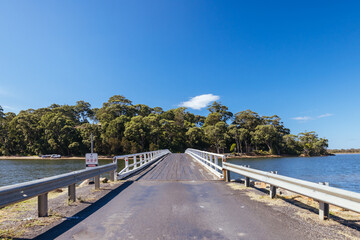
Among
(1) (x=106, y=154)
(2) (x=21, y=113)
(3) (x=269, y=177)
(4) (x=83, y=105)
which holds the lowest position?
(1) (x=106, y=154)

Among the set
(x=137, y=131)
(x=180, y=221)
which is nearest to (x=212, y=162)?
(x=180, y=221)

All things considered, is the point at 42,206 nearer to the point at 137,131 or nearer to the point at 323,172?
the point at 323,172

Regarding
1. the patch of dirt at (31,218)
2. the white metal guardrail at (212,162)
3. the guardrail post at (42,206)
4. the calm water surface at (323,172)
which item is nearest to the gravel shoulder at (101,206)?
the patch of dirt at (31,218)

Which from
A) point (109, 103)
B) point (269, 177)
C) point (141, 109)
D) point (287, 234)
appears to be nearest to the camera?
point (287, 234)

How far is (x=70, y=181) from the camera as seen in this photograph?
543 centimetres

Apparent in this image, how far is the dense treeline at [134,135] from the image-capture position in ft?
225

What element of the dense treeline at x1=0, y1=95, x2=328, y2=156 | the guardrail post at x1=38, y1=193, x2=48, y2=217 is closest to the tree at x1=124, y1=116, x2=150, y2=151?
the dense treeline at x1=0, y1=95, x2=328, y2=156

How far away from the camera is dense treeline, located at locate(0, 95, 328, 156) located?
6856cm

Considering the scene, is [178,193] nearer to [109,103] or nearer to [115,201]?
[115,201]

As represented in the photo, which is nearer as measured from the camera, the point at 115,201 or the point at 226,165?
the point at 115,201

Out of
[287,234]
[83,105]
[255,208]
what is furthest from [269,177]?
[83,105]

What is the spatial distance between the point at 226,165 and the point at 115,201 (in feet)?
17.0

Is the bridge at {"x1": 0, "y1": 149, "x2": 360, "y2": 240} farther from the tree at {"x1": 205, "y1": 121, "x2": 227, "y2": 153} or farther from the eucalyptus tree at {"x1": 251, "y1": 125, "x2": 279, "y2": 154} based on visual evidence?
the eucalyptus tree at {"x1": 251, "y1": 125, "x2": 279, "y2": 154}

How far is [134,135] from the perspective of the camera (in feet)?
215
